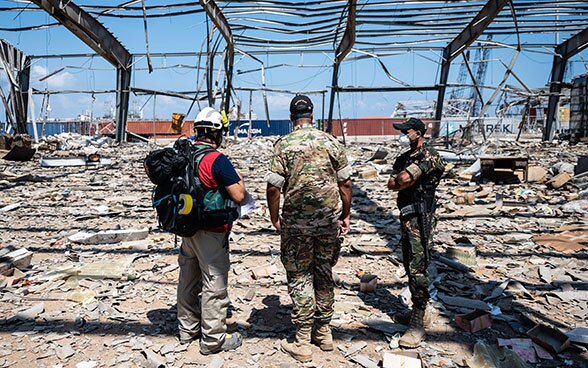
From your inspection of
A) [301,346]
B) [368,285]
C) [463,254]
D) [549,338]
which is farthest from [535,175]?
[301,346]

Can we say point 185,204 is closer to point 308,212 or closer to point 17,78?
point 308,212

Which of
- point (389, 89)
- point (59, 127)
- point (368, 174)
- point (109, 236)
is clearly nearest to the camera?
point (109, 236)

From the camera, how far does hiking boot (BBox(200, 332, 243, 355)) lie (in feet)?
11.0

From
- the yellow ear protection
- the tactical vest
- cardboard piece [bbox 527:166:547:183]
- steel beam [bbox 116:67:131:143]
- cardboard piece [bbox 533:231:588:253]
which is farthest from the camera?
steel beam [bbox 116:67:131:143]

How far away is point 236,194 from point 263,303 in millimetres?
1601

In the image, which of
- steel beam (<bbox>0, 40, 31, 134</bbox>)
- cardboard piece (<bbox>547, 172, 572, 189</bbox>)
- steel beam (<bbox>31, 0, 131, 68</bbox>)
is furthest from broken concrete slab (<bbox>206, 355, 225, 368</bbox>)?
steel beam (<bbox>0, 40, 31, 134</bbox>)

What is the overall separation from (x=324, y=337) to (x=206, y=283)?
102 centimetres

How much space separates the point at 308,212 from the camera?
3248 millimetres

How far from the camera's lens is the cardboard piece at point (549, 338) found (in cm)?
328

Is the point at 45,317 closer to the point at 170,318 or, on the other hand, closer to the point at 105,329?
the point at 105,329

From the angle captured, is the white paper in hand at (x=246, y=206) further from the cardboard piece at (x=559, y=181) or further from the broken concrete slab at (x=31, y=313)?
the cardboard piece at (x=559, y=181)

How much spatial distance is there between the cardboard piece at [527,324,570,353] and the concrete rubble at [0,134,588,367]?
0.01 m

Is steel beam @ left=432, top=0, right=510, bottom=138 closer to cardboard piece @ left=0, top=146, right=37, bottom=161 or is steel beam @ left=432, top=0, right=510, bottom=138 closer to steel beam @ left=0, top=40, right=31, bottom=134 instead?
cardboard piece @ left=0, top=146, right=37, bottom=161

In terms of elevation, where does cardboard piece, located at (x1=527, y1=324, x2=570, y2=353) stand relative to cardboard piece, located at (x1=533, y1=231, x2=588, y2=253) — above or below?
below
